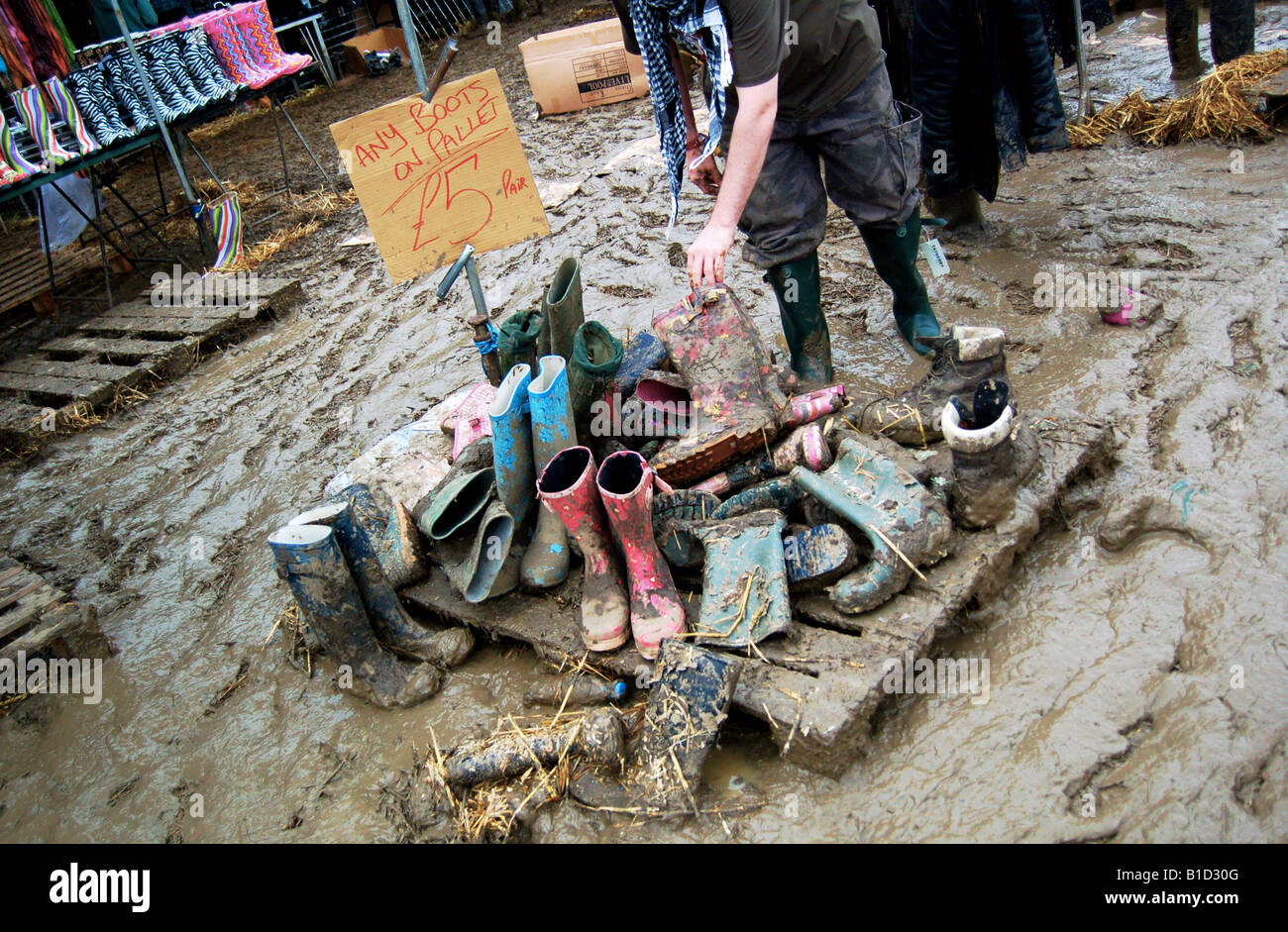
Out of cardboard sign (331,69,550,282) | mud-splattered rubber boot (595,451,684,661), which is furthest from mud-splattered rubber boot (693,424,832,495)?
cardboard sign (331,69,550,282)

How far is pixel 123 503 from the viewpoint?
3504 millimetres

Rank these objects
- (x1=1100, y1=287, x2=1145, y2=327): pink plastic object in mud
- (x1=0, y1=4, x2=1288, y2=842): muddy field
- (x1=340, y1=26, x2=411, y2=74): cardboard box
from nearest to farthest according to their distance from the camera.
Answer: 1. (x1=0, y1=4, x2=1288, y2=842): muddy field
2. (x1=1100, y1=287, x2=1145, y2=327): pink plastic object in mud
3. (x1=340, y1=26, x2=411, y2=74): cardboard box

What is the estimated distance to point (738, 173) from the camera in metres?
2.10

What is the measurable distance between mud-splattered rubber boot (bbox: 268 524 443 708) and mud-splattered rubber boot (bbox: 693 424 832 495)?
3.24 ft

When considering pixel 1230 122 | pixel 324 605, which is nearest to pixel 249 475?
pixel 324 605

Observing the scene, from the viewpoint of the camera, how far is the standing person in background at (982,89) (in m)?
3.12

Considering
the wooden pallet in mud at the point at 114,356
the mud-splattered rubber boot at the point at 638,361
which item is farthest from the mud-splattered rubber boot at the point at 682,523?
the wooden pallet in mud at the point at 114,356

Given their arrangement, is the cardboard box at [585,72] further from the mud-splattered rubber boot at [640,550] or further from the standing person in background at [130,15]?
the mud-splattered rubber boot at [640,550]

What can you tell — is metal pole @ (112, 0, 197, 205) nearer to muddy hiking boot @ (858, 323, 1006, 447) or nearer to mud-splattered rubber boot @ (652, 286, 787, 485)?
mud-splattered rubber boot @ (652, 286, 787, 485)

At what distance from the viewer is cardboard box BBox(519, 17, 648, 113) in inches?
254

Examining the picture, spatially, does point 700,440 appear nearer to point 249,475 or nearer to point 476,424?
point 476,424

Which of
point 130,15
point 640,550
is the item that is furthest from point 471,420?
point 130,15

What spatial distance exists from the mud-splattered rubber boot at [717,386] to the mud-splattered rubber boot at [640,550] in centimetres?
26

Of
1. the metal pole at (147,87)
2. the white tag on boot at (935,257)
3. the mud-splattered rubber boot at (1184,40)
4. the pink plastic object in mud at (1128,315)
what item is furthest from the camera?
the metal pole at (147,87)
